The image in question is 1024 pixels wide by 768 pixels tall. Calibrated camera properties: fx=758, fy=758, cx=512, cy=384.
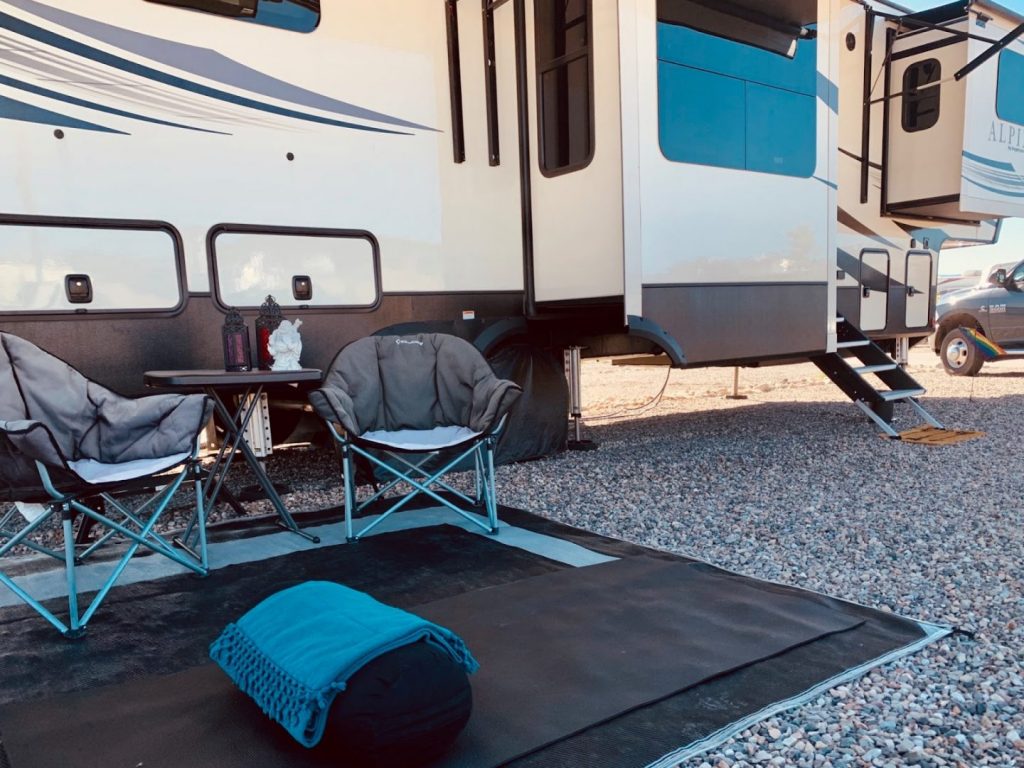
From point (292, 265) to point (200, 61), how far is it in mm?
830

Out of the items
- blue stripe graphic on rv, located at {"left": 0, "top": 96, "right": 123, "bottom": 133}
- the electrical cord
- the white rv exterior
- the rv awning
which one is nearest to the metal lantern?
blue stripe graphic on rv, located at {"left": 0, "top": 96, "right": 123, "bottom": 133}

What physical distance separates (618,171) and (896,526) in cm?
185

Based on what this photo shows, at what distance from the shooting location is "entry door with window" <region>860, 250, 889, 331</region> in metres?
5.12

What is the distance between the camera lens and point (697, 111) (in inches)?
141

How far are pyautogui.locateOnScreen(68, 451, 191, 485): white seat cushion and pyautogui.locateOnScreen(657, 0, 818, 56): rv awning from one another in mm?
2771

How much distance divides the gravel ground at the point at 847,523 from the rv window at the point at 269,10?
2.02m

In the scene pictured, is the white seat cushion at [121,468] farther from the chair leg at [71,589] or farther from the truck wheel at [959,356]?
the truck wheel at [959,356]

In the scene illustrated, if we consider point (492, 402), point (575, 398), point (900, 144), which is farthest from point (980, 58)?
point (492, 402)

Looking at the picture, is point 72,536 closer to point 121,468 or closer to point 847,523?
point 121,468

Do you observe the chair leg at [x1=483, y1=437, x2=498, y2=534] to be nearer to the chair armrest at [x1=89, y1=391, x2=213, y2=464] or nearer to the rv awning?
the chair armrest at [x1=89, y1=391, x2=213, y2=464]

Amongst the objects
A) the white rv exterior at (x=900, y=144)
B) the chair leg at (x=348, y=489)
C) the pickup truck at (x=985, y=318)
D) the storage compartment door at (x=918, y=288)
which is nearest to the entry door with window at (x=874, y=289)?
A: the white rv exterior at (x=900, y=144)

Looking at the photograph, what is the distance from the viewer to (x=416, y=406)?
3184mm

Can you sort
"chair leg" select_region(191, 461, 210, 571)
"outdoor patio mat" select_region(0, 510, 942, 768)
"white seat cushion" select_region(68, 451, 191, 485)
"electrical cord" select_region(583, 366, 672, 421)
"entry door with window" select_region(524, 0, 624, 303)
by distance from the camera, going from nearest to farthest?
"outdoor patio mat" select_region(0, 510, 942, 768) → "white seat cushion" select_region(68, 451, 191, 485) → "chair leg" select_region(191, 461, 210, 571) → "entry door with window" select_region(524, 0, 624, 303) → "electrical cord" select_region(583, 366, 672, 421)

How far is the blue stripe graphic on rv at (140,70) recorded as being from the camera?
258 cm
